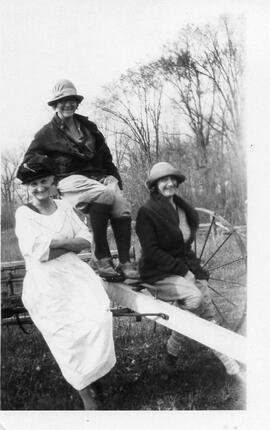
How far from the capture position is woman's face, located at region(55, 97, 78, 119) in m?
2.89

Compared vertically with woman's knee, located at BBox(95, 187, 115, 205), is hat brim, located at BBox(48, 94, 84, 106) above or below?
above

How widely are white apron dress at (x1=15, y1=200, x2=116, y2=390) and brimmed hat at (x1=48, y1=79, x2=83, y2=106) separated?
1.75 feet

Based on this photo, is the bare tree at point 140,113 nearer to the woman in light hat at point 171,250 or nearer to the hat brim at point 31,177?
the woman in light hat at point 171,250

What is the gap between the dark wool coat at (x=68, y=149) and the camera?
2.87 metres

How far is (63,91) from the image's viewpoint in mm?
2867

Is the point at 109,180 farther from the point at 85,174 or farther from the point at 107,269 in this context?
the point at 107,269

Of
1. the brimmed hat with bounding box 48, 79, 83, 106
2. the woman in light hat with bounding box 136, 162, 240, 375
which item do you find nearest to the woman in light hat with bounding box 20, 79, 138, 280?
the brimmed hat with bounding box 48, 79, 83, 106

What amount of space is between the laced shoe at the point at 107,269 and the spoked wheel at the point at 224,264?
0.46 m

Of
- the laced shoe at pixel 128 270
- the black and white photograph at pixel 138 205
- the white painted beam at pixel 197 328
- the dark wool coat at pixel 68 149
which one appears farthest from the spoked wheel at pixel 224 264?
the dark wool coat at pixel 68 149

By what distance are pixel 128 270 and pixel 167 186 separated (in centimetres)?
48

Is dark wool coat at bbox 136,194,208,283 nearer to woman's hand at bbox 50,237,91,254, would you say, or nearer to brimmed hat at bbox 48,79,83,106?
woman's hand at bbox 50,237,91,254

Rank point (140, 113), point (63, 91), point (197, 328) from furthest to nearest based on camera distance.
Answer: point (140, 113)
point (63, 91)
point (197, 328)

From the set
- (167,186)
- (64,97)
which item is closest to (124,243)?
(167,186)
